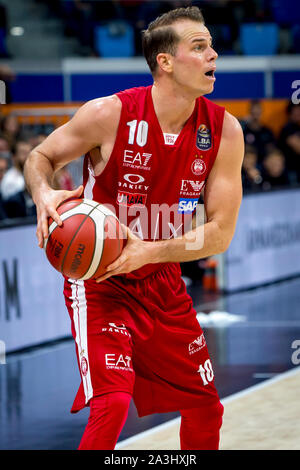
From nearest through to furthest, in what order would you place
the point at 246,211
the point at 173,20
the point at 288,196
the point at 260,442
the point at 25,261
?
the point at 173,20
the point at 260,442
the point at 25,261
the point at 246,211
the point at 288,196

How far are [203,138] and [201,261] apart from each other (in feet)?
24.5

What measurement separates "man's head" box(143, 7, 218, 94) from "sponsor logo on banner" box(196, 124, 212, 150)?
199mm

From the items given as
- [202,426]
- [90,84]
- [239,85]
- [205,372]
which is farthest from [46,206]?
[239,85]

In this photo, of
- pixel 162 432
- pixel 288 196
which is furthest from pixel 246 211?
pixel 162 432

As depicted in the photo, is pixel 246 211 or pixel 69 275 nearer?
pixel 69 275

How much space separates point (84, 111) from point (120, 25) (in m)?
12.5

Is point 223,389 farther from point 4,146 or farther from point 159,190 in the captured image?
point 4,146

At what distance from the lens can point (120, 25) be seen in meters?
15.8

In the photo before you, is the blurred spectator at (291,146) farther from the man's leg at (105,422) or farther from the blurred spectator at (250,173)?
the man's leg at (105,422)

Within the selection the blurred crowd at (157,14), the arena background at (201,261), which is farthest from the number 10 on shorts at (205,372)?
the blurred crowd at (157,14)

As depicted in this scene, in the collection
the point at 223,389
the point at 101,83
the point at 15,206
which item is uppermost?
the point at 101,83

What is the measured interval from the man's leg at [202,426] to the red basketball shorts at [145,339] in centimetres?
4

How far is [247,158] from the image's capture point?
11.5 m

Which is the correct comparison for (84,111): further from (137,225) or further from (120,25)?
(120,25)
